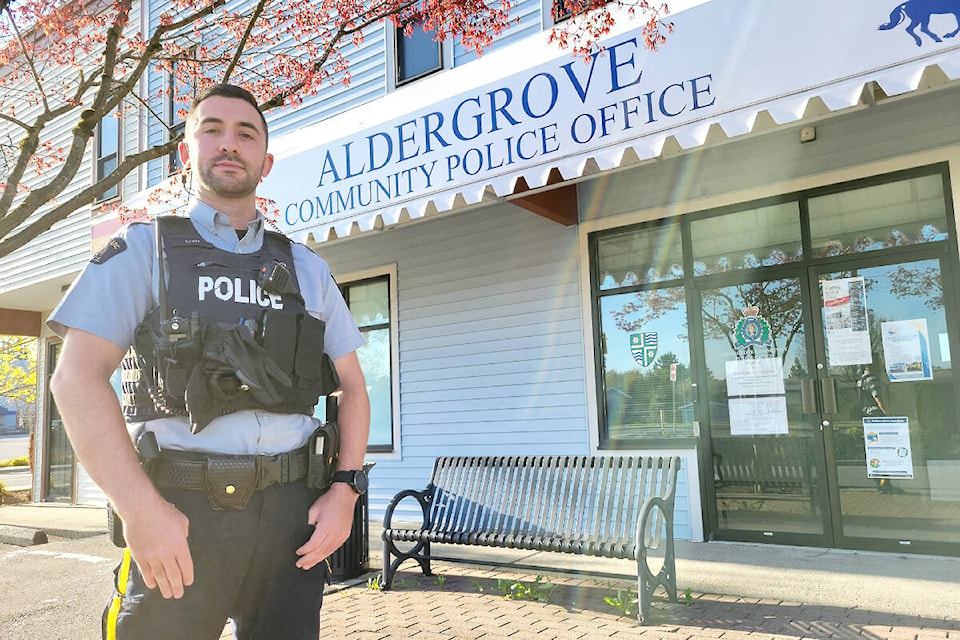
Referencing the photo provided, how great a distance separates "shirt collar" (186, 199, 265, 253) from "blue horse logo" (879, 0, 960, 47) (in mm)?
4346

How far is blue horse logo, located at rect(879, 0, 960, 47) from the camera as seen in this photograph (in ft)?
14.3

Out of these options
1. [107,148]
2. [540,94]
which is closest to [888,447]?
[540,94]

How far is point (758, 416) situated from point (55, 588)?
6177mm

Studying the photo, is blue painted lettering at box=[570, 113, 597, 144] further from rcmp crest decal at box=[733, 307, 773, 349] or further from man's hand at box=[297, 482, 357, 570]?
man's hand at box=[297, 482, 357, 570]

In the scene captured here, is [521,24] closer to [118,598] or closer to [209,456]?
[209,456]

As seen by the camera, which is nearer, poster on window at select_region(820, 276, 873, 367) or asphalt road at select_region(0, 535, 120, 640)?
asphalt road at select_region(0, 535, 120, 640)

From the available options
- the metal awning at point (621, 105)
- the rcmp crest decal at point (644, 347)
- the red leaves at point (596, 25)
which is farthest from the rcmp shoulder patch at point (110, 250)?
the rcmp crest decal at point (644, 347)

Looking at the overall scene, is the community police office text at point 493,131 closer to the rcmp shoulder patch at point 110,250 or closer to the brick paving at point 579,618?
the brick paving at point 579,618

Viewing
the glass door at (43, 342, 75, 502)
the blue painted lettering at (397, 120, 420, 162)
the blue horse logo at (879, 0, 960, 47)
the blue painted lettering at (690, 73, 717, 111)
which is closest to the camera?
the blue horse logo at (879, 0, 960, 47)

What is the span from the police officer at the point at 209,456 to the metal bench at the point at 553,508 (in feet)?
9.90

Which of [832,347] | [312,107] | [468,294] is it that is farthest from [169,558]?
[312,107]

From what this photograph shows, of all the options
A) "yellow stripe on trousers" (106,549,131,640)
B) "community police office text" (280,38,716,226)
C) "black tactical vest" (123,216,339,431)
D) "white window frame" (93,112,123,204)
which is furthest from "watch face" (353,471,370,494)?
"white window frame" (93,112,123,204)

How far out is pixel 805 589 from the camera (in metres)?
4.86

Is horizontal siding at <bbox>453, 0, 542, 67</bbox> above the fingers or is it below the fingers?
above
